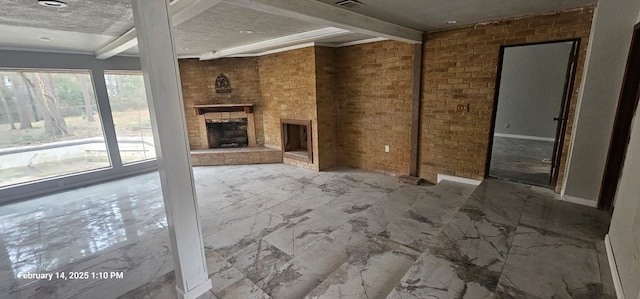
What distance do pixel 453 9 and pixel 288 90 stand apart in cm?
353

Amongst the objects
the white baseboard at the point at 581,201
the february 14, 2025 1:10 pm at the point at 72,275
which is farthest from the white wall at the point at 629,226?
the february 14, 2025 1:10 pm at the point at 72,275

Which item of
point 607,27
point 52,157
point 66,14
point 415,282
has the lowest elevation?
point 415,282

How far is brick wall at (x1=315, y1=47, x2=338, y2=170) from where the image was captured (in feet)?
17.2

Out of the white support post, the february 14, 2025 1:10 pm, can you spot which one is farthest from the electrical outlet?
the february 14, 2025 1:10 pm

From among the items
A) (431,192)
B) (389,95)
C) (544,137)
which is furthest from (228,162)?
(544,137)

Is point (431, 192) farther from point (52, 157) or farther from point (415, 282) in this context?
point (52, 157)

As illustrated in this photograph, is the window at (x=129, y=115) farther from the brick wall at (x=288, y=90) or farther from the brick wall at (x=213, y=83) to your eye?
the brick wall at (x=288, y=90)

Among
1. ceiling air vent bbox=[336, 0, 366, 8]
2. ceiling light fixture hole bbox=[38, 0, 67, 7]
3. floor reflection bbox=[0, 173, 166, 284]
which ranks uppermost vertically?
ceiling air vent bbox=[336, 0, 366, 8]

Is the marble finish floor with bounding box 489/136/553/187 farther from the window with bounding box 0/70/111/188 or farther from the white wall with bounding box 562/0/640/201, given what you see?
the window with bounding box 0/70/111/188

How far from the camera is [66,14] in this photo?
8.97 feet

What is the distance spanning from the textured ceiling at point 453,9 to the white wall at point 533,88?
401 centimetres

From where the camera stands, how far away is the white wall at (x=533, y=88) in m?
6.37

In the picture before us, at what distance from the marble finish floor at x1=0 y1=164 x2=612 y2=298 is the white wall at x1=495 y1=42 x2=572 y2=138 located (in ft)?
14.0

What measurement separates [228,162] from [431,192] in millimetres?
4491
